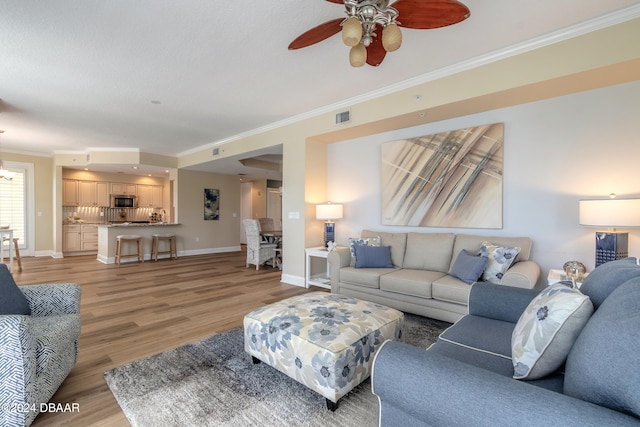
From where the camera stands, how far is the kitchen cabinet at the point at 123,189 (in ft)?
29.6

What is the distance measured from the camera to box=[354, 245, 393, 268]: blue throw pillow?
146 inches

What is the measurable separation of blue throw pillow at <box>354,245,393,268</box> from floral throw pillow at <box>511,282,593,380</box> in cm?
242

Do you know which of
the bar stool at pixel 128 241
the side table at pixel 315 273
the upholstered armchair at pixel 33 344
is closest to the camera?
the upholstered armchair at pixel 33 344

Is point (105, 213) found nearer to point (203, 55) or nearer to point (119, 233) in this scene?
point (119, 233)

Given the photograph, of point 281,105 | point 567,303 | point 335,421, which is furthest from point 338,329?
point 281,105

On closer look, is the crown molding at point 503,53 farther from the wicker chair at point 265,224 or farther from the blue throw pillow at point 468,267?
the wicker chair at point 265,224

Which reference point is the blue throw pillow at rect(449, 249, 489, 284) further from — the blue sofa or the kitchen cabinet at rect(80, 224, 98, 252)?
the kitchen cabinet at rect(80, 224, 98, 252)

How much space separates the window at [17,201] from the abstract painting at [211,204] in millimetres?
4191

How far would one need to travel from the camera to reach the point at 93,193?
866 centimetres

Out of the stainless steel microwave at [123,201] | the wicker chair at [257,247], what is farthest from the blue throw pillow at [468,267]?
the stainless steel microwave at [123,201]

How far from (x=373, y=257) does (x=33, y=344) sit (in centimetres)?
311

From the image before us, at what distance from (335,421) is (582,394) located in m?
1.22

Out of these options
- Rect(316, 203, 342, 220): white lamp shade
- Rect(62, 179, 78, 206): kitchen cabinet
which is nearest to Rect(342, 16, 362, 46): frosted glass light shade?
Rect(316, 203, 342, 220): white lamp shade

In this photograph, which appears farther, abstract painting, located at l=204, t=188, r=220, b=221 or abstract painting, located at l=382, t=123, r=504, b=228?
abstract painting, located at l=204, t=188, r=220, b=221
